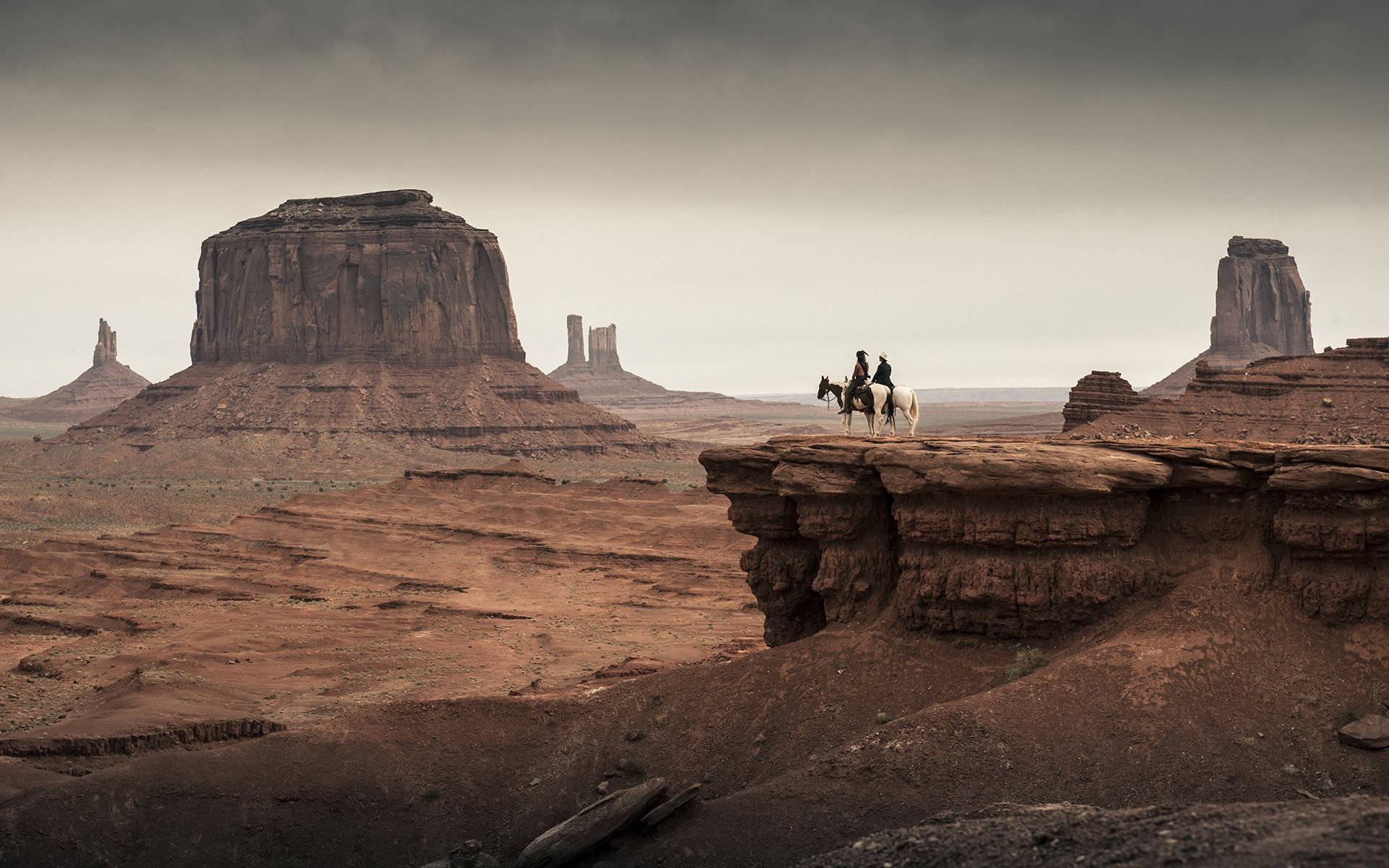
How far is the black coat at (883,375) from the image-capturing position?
27.5 m

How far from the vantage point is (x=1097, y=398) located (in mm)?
70812

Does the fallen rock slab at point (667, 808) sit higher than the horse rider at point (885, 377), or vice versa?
the horse rider at point (885, 377)

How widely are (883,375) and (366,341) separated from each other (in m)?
116

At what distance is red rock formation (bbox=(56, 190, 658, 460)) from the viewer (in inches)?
5064

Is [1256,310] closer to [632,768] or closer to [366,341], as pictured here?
[366,341]

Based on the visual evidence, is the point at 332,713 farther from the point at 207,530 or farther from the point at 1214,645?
the point at 207,530

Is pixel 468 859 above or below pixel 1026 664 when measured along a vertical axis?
below

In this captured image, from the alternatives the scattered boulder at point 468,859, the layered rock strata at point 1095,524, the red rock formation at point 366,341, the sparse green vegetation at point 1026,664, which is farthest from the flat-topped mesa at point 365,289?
the sparse green vegetation at point 1026,664

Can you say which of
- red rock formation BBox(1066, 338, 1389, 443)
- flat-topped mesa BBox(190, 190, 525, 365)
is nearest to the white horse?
red rock formation BBox(1066, 338, 1389, 443)

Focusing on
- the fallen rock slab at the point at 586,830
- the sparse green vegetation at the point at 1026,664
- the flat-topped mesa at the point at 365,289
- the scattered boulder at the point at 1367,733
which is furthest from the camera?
the flat-topped mesa at the point at 365,289

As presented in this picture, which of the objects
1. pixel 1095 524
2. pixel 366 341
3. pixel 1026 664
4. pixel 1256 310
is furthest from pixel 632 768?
pixel 1256 310

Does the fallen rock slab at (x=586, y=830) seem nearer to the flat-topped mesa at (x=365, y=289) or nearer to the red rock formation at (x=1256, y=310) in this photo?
the flat-topped mesa at (x=365, y=289)

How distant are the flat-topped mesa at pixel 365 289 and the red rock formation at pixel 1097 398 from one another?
80.5m

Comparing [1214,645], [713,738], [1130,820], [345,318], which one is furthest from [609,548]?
[345,318]
